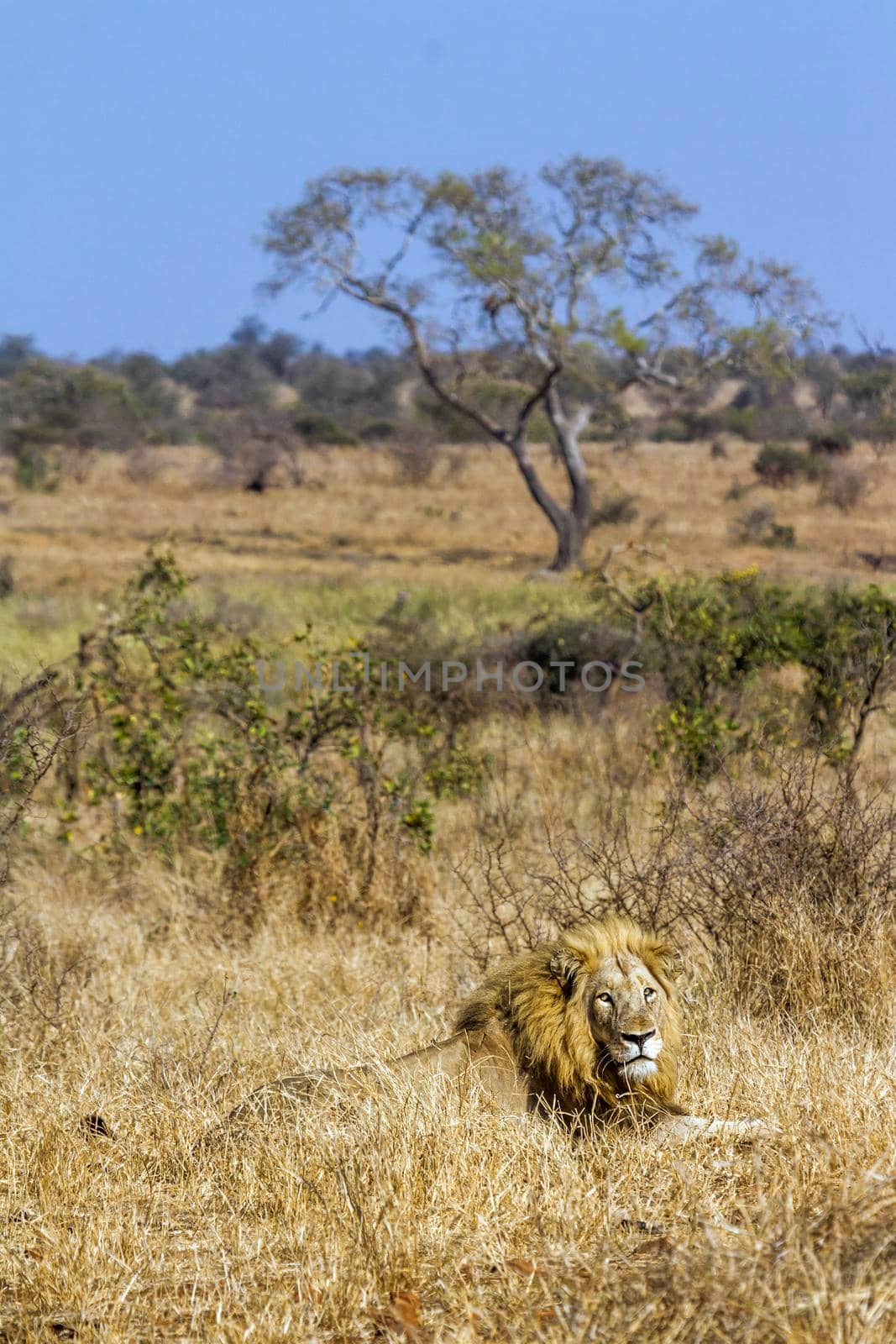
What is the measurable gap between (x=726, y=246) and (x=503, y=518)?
930 cm

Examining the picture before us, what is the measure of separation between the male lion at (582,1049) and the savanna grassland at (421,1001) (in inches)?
5.7

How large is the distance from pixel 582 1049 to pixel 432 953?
227 centimetres

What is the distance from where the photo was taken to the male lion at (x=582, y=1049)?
3.98 m

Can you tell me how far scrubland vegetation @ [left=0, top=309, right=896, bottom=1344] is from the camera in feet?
10.3

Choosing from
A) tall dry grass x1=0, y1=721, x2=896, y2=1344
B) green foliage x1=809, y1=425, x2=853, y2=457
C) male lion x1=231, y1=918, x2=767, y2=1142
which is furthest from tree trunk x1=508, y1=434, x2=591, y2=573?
male lion x1=231, y1=918, x2=767, y2=1142

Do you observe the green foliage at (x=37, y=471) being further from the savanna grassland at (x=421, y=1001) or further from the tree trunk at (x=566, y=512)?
the savanna grassland at (x=421, y=1001)

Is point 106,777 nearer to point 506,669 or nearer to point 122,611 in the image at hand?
point 122,611

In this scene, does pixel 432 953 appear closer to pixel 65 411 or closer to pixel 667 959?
pixel 667 959

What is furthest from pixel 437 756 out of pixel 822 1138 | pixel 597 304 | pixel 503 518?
pixel 503 518

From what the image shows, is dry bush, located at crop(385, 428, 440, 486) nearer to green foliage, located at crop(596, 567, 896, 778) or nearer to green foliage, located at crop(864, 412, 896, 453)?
green foliage, located at crop(864, 412, 896, 453)

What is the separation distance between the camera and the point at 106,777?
8852 millimetres

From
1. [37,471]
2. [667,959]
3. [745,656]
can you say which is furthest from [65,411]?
[667,959]

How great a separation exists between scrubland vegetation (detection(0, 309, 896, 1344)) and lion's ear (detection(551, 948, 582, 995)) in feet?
1.36

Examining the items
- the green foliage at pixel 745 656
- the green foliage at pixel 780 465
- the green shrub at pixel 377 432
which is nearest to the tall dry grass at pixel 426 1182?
the green foliage at pixel 745 656
